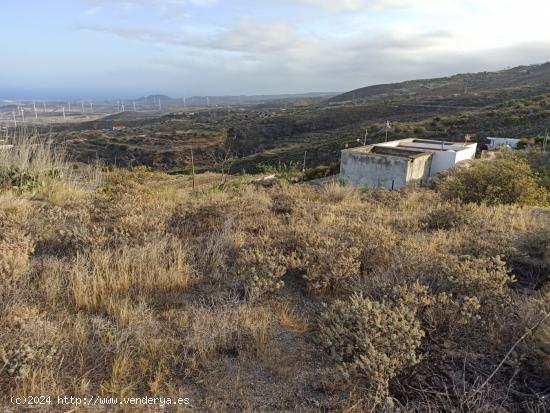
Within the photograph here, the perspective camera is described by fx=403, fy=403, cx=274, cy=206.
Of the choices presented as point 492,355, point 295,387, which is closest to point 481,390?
point 492,355

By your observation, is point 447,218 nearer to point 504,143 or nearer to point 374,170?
point 374,170

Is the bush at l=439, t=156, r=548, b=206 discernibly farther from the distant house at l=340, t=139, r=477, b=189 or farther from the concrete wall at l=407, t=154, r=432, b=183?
the concrete wall at l=407, t=154, r=432, b=183

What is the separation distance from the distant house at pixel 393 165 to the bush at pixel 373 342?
13.2 meters

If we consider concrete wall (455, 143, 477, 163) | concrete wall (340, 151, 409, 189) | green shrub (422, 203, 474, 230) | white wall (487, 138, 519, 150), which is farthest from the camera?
white wall (487, 138, 519, 150)

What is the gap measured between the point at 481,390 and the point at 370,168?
48.4ft

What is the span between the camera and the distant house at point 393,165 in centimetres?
1583

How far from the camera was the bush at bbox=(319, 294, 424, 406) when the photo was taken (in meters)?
2.45

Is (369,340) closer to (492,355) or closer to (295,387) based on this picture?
(295,387)

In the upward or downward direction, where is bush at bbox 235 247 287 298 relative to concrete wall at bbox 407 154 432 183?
upward

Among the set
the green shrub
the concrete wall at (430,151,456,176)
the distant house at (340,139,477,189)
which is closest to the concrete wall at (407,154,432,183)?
the distant house at (340,139,477,189)

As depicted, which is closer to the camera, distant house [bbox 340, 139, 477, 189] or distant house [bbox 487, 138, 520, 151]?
distant house [bbox 340, 139, 477, 189]

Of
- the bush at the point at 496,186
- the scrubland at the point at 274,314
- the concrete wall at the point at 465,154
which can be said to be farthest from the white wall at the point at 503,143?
the scrubland at the point at 274,314

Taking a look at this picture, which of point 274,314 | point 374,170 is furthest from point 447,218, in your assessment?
point 374,170

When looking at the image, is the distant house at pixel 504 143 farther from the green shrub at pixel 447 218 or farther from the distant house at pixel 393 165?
the green shrub at pixel 447 218
